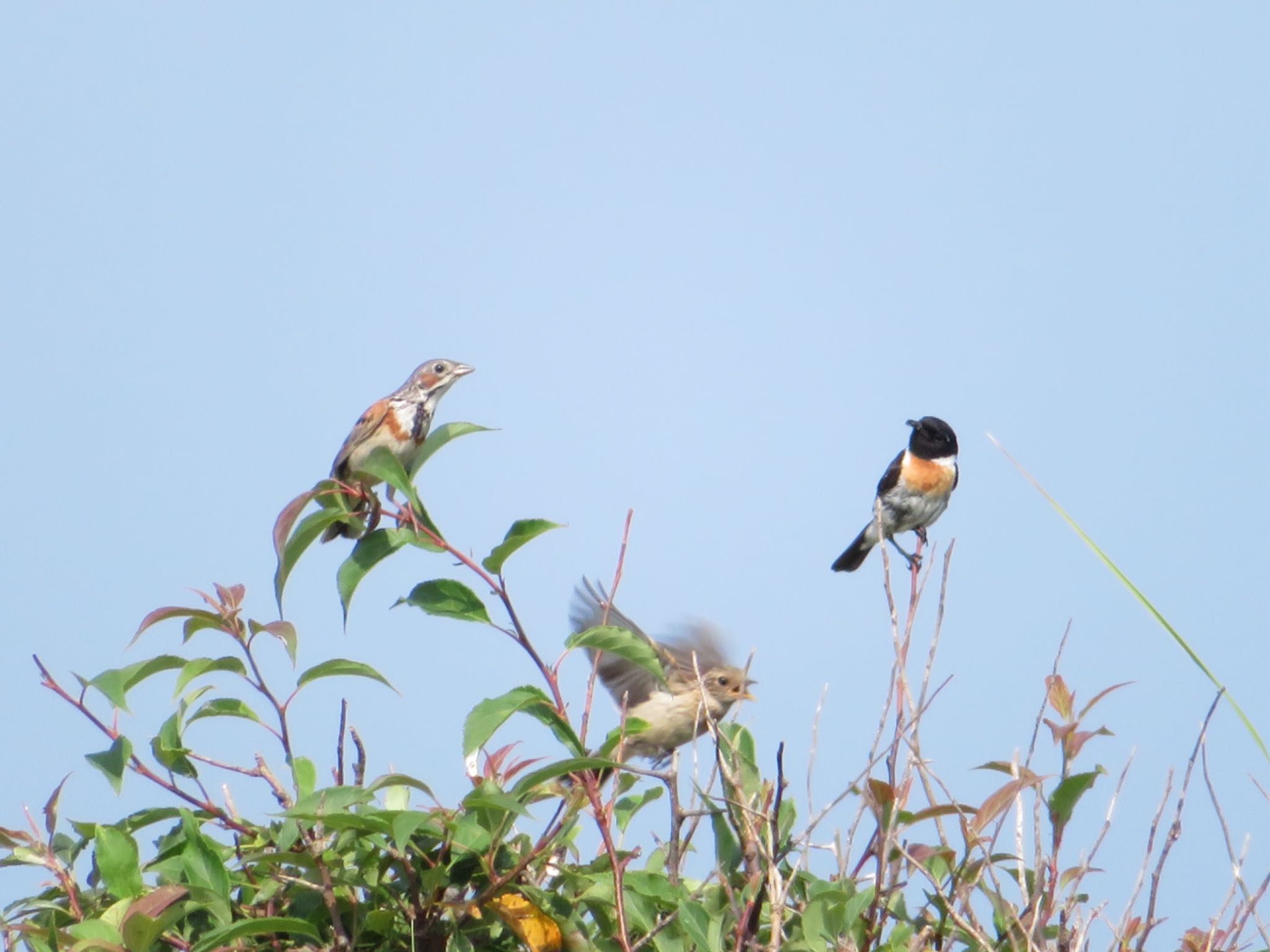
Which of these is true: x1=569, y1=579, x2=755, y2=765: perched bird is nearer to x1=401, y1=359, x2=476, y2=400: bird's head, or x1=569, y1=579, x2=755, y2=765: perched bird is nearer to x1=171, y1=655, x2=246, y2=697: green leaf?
x1=401, y1=359, x2=476, y2=400: bird's head

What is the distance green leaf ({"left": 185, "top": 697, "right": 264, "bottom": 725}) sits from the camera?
106 inches

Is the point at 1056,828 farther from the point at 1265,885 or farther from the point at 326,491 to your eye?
the point at 326,491

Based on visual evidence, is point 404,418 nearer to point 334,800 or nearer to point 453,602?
point 453,602

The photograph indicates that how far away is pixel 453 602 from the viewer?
259 cm

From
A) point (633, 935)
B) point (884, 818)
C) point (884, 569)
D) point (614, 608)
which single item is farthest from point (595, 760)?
point (614, 608)

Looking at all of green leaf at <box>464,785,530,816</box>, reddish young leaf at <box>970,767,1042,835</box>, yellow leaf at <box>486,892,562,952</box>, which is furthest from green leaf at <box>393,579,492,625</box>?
reddish young leaf at <box>970,767,1042,835</box>

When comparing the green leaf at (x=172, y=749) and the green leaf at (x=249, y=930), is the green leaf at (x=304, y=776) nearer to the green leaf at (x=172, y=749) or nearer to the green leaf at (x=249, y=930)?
the green leaf at (x=172, y=749)

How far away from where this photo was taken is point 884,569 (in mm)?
3979

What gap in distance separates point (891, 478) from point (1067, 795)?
7225mm

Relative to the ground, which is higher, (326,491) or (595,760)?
(326,491)

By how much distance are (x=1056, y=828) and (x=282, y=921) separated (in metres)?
1.50

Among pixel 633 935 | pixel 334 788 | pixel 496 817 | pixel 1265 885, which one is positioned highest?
pixel 334 788

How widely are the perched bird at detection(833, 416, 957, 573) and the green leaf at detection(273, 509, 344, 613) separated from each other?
23.3 feet

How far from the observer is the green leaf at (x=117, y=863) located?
244 centimetres
